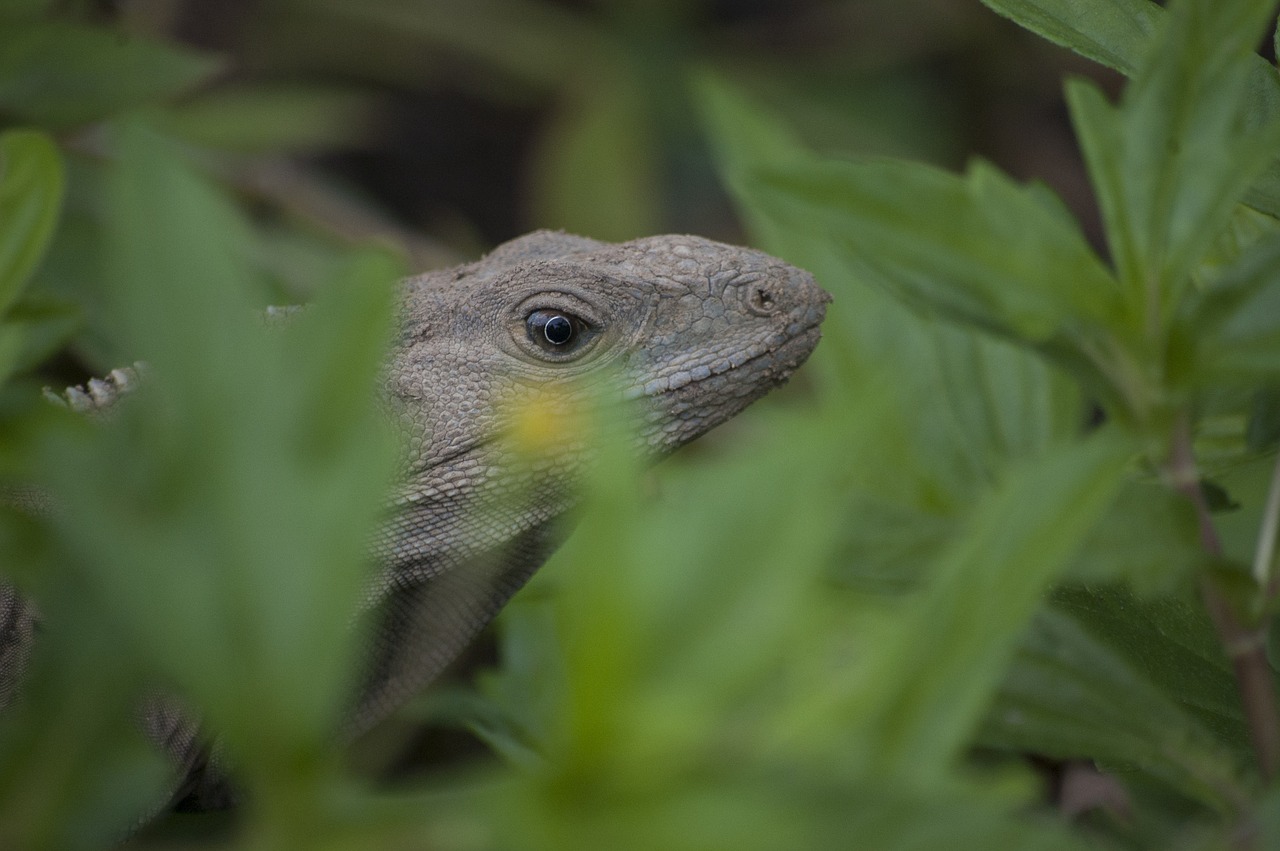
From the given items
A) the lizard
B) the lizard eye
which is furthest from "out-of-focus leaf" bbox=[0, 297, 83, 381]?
the lizard eye

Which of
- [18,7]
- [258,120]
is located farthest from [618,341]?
[258,120]

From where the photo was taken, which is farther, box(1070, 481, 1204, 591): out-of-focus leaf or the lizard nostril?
the lizard nostril

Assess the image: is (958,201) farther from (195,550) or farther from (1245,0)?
(195,550)

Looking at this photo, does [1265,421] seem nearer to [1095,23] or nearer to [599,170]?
[1095,23]

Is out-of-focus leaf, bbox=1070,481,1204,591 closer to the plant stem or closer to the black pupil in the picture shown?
the plant stem

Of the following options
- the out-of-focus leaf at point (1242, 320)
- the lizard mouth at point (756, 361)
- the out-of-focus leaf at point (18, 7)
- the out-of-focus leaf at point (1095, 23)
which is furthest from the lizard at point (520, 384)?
the out-of-focus leaf at point (1242, 320)
